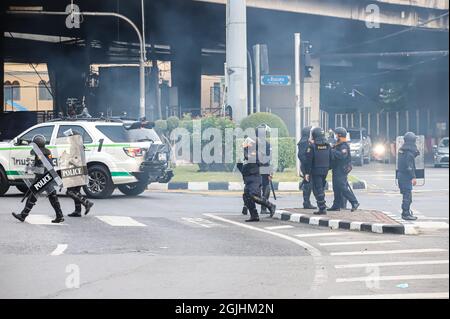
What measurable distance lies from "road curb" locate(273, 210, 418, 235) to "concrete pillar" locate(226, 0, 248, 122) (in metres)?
14.6

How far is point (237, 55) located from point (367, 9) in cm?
1592

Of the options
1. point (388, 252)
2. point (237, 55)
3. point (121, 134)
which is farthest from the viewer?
point (237, 55)

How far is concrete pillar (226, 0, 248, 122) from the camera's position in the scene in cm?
3294

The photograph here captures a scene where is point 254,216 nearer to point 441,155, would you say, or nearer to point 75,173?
point 75,173

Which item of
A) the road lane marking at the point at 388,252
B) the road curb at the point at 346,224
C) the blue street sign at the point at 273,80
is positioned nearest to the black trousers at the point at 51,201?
the road curb at the point at 346,224

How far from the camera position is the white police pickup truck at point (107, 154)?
2206cm

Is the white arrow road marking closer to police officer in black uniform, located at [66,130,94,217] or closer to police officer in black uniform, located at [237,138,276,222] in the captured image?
police officer in black uniform, located at [237,138,276,222]

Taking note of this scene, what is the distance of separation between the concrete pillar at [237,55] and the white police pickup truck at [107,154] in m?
10.4

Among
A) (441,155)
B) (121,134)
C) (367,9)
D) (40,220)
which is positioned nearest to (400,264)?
(40,220)

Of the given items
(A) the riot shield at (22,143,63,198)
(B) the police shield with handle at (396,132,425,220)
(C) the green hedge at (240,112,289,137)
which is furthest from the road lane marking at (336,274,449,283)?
(C) the green hedge at (240,112,289,137)

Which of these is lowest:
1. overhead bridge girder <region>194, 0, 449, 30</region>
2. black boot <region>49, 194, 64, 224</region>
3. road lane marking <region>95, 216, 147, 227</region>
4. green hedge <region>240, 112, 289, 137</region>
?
road lane marking <region>95, 216, 147, 227</region>

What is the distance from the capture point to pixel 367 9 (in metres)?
47.1
